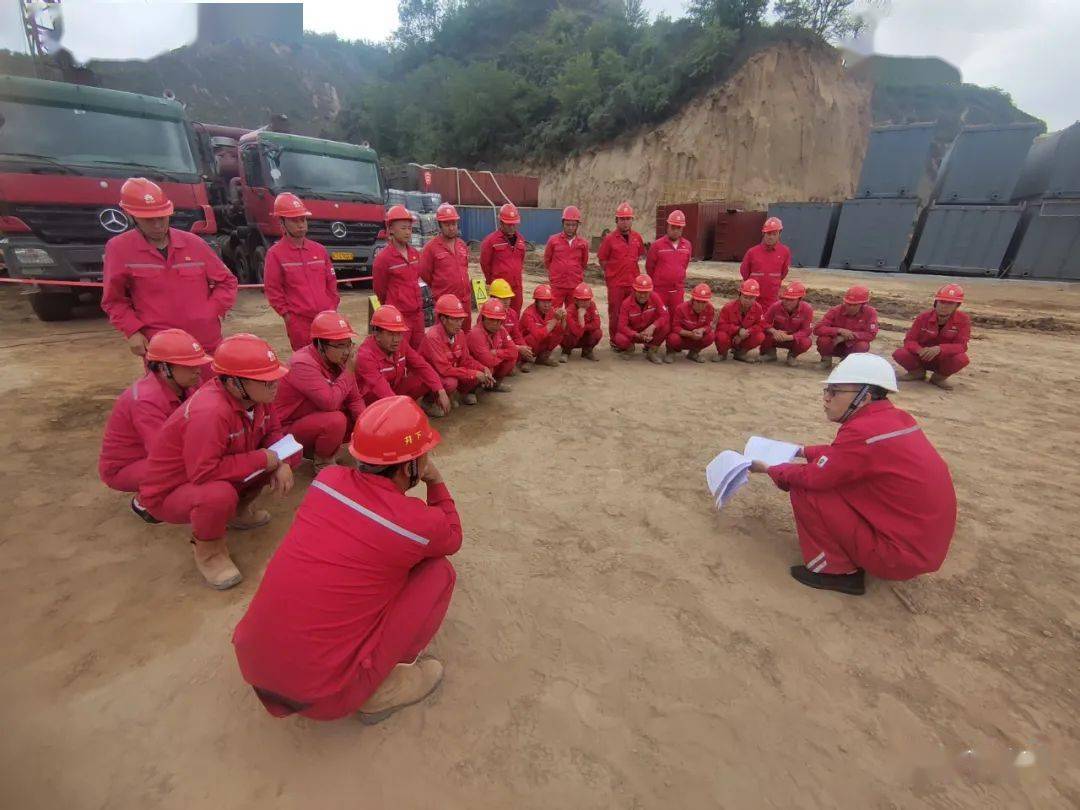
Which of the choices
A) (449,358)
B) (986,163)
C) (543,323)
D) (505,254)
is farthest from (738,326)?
(986,163)

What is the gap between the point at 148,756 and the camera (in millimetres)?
1758

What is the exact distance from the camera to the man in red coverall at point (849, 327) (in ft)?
19.6

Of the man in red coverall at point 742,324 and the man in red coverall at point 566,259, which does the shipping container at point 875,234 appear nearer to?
the man in red coverall at point 742,324

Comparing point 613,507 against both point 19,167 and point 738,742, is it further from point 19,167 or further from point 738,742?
point 19,167

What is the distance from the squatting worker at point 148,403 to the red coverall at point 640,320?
484cm

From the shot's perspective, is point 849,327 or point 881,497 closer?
point 881,497

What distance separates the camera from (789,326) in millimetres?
6414

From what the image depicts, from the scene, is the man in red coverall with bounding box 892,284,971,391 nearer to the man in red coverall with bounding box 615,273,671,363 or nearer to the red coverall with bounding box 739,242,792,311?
the red coverall with bounding box 739,242,792,311

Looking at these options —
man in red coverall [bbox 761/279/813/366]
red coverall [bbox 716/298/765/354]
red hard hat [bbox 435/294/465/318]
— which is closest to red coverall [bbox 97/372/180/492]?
red hard hat [bbox 435/294/465/318]

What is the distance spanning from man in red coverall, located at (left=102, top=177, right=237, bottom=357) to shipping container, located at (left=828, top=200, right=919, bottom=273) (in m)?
13.6

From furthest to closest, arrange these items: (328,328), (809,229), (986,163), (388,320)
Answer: (809,229)
(986,163)
(388,320)
(328,328)

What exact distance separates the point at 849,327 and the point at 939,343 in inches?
34.9

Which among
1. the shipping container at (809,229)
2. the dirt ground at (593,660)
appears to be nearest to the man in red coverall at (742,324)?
the dirt ground at (593,660)

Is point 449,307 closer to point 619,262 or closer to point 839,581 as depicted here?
point 619,262
